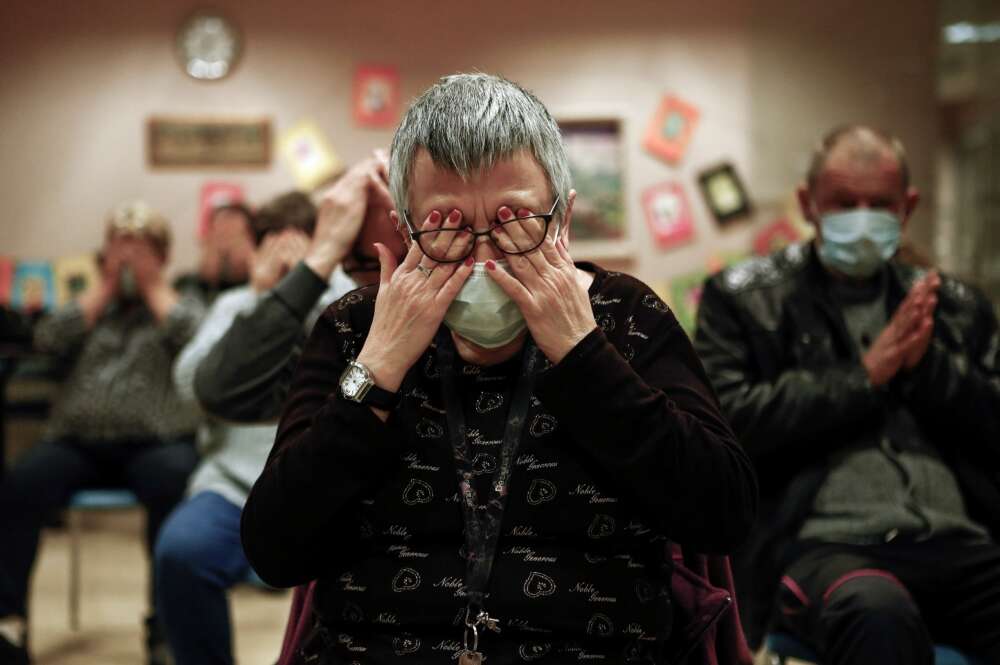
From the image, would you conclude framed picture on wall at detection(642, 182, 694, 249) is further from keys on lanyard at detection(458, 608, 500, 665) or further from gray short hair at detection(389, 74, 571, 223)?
keys on lanyard at detection(458, 608, 500, 665)

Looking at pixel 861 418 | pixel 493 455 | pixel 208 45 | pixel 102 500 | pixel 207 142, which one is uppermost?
pixel 208 45

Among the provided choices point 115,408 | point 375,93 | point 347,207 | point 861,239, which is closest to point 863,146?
point 861,239

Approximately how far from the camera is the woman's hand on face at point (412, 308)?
139cm

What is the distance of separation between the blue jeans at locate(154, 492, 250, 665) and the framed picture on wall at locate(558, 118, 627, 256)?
361 centimetres

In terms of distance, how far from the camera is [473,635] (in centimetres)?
136

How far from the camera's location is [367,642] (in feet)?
4.67

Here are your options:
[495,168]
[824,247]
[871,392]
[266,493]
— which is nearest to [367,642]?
[266,493]

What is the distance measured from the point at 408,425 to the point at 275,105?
4.60 meters

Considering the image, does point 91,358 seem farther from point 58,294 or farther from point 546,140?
point 546,140

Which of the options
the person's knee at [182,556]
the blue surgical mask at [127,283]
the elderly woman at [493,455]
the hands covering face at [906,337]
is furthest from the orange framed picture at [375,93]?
the elderly woman at [493,455]

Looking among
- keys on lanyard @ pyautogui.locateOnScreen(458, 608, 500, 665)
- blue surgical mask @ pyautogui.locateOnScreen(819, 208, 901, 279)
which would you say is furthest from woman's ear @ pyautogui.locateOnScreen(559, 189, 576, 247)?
blue surgical mask @ pyautogui.locateOnScreen(819, 208, 901, 279)

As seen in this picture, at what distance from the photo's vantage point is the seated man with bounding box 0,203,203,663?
10.8 ft

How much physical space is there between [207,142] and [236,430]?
3495 mm

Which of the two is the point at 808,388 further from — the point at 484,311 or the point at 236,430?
the point at 236,430
